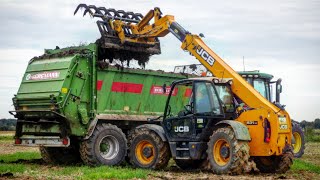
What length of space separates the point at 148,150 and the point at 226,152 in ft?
9.20

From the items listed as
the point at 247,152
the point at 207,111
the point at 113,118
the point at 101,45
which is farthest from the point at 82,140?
the point at 247,152

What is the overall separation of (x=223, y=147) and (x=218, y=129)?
0.49 m

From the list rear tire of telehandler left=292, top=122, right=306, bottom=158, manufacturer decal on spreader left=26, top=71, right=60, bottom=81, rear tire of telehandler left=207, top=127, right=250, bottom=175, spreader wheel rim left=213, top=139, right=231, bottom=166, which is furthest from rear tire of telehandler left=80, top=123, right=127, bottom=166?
rear tire of telehandler left=292, top=122, right=306, bottom=158

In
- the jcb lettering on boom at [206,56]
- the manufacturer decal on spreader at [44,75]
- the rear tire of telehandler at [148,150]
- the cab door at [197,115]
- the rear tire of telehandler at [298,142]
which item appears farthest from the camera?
the rear tire of telehandler at [298,142]

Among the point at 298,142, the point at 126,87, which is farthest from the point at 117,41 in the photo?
the point at 298,142

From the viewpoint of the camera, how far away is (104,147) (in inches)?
730

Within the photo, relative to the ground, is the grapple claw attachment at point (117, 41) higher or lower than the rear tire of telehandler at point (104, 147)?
higher

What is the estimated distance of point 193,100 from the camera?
628 inches

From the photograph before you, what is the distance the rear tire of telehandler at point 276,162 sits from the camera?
1538 centimetres

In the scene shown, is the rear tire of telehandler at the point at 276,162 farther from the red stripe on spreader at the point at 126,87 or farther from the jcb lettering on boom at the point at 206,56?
the red stripe on spreader at the point at 126,87

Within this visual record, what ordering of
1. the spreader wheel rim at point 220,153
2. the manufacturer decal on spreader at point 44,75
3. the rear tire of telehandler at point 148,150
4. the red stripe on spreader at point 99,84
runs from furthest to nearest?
the red stripe on spreader at point 99,84
the manufacturer decal on spreader at point 44,75
the rear tire of telehandler at point 148,150
the spreader wheel rim at point 220,153

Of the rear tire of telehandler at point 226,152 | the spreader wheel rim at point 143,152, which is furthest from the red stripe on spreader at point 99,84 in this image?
the rear tire of telehandler at point 226,152

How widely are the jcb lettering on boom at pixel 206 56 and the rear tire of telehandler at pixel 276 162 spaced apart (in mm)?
3216

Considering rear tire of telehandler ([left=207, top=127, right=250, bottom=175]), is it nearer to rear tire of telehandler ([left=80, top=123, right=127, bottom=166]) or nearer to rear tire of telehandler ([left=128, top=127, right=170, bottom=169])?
rear tire of telehandler ([left=128, top=127, right=170, bottom=169])
